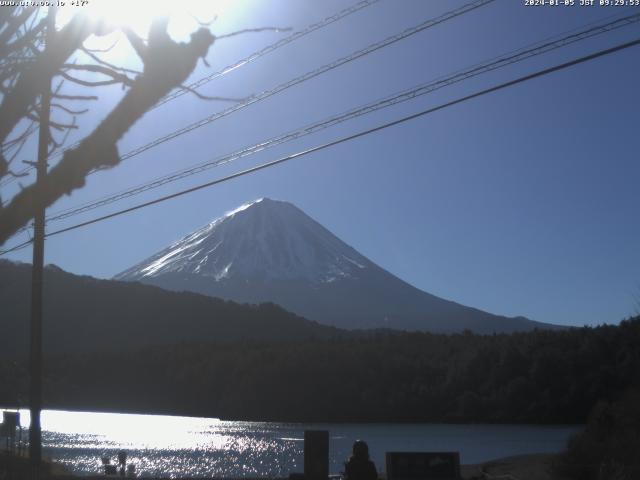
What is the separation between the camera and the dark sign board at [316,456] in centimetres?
1195

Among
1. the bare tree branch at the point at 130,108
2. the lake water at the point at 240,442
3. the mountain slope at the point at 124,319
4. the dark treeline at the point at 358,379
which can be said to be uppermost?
the mountain slope at the point at 124,319

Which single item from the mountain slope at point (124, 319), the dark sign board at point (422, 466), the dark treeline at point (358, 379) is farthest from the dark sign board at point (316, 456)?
the mountain slope at point (124, 319)

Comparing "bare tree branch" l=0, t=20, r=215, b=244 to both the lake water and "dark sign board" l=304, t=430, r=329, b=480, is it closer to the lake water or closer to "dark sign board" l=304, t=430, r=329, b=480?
"dark sign board" l=304, t=430, r=329, b=480

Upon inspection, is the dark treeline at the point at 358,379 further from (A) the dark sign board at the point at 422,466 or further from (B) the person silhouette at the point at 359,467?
(B) the person silhouette at the point at 359,467

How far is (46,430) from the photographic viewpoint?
236ft

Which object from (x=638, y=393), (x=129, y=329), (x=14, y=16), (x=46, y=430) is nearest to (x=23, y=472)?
(x=14, y=16)

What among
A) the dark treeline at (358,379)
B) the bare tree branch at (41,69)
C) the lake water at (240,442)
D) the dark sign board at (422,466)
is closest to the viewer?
the bare tree branch at (41,69)

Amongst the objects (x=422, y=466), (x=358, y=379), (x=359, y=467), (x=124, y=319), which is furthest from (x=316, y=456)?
(x=124, y=319)

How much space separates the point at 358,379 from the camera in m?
87.2

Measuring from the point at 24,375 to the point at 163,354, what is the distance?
48312mm

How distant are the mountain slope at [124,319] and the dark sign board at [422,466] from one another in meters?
73.8

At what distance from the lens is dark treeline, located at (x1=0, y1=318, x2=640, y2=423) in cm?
7094

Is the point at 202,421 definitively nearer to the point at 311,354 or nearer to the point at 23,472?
the point at 311,354

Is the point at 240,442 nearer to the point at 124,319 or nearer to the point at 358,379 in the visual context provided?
the point at 358,379
